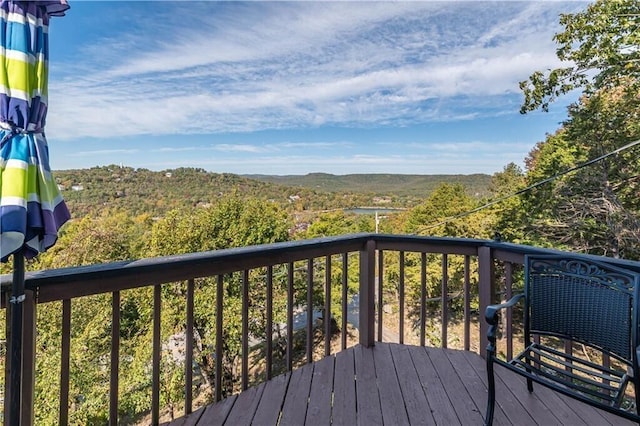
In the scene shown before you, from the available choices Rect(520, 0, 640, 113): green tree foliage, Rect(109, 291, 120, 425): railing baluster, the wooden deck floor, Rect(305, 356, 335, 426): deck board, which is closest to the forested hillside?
Rect(520, 0, 640, 113): green tree foliage

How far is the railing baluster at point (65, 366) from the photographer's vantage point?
1627 millimetres

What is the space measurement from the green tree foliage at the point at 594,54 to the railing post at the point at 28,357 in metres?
10.1

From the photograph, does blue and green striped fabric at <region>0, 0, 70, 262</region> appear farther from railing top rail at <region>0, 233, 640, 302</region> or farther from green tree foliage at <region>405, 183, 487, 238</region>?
green tree foliage at <region>405, 183, 487, 238</region>

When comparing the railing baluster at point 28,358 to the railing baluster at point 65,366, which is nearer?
the railing baluster at point 28,358

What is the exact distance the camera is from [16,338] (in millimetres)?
1307

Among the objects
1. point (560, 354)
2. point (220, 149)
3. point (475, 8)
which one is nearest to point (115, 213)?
point (220, 149)

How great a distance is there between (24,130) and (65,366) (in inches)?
43.4

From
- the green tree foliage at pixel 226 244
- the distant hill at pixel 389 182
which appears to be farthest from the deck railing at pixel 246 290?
the distant hill at pixel 389 182

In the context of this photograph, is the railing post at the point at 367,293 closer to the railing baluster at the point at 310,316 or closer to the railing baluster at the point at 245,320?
the railing baluster at the point at 310,316

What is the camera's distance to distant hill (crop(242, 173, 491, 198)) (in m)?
16.3

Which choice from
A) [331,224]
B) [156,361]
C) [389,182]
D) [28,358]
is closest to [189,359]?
[156,361]

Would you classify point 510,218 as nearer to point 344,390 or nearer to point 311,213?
point 311,213

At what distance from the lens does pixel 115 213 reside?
513 inches

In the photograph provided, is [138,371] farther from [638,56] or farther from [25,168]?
[638,56]
